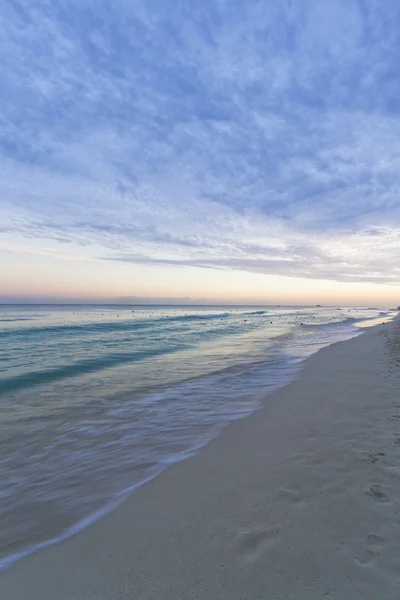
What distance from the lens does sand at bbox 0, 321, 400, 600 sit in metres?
2.79

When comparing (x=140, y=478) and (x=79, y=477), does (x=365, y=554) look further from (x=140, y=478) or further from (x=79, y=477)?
(x=79, y=477)

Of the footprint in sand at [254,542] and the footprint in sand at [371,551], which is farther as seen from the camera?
the footprint in sand at [254,542]

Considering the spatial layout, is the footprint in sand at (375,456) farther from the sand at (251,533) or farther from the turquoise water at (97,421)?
the turquoise water at (97,421)

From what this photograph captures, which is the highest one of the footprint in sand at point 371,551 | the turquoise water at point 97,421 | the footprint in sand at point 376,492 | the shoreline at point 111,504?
the footprint in sand at point 371,551

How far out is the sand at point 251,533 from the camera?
2787mm

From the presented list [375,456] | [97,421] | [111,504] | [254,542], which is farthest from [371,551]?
[97,421]

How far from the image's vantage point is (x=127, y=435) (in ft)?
23.1

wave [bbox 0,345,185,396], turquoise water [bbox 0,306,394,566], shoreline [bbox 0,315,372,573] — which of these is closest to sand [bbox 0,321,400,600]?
shoreline [bbox 0,315,372,573]

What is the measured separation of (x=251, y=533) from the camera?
3441 mm

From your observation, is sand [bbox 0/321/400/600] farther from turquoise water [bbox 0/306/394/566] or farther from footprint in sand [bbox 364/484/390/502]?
turquoise water [bbox 0/306/394/566]

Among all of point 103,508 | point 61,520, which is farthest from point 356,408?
point 61,520

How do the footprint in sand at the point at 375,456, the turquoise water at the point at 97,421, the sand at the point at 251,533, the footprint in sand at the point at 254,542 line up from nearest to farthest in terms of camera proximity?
1. the sand at the point at 251,533
2. the footprint in sand at the point at 254,542
3. the turquoise water at the point at 97,421
4. the footprint in sand at the point at 375,456

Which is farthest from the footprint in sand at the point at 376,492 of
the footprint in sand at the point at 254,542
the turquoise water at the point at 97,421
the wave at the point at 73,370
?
the wave at the point at 73,370

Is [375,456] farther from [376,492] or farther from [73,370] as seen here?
[73,370]
